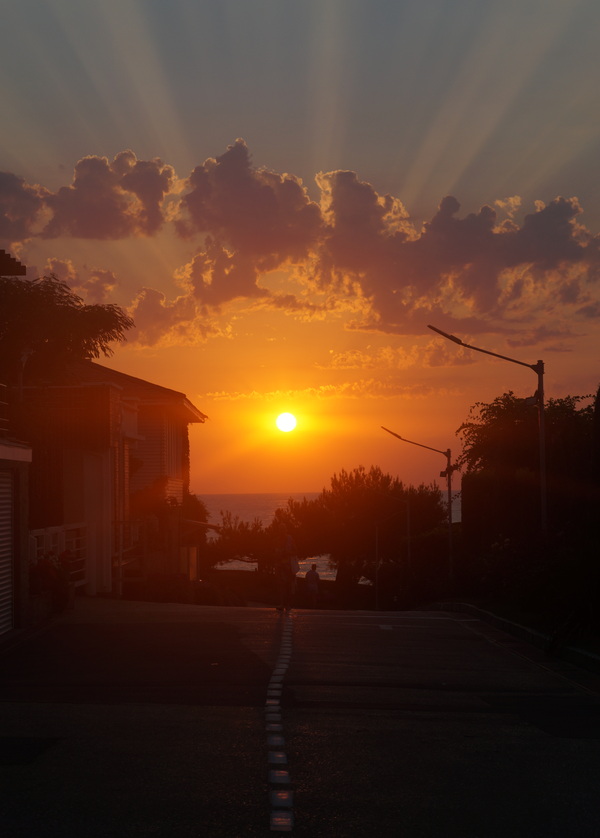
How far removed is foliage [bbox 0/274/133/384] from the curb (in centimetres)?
2311

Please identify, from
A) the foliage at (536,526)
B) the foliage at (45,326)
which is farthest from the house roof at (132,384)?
the foliage at (536,526)

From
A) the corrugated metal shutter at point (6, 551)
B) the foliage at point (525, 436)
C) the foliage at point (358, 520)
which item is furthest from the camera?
the foliage at point (358, 520)

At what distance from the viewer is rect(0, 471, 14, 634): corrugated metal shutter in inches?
776

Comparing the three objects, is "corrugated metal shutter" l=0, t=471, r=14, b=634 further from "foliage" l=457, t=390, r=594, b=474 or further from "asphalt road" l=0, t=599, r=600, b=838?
"foliage" l=457, t=390, r=594, b=474

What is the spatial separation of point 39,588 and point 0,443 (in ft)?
14.9

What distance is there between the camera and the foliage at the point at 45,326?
4378 cm

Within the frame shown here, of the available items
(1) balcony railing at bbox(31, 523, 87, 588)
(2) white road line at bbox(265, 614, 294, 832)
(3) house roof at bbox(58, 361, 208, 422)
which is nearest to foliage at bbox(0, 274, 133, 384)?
(3) house roof at bbox(58, 361, 208, 422)

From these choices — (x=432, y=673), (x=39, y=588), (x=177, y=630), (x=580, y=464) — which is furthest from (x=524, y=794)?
(x=580, y=464)

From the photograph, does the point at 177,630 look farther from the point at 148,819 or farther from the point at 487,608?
the point at 148,819

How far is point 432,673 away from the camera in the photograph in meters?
14.7

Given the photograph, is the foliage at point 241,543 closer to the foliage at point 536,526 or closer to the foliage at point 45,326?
the foliage at point 536,526

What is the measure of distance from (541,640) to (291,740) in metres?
10.5

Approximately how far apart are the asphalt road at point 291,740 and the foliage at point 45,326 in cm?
2733

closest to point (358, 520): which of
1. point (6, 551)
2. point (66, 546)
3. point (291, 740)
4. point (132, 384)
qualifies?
point (132, 384)
